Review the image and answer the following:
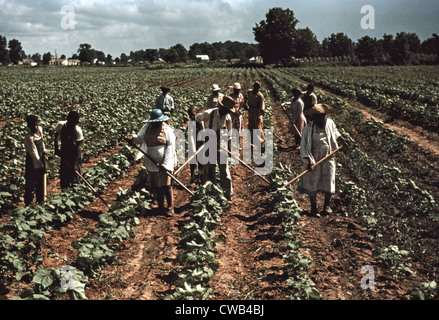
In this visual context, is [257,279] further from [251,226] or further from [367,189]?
[367,189]

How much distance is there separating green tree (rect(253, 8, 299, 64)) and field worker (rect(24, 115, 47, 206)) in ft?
234

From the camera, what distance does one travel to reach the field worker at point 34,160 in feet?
19.4

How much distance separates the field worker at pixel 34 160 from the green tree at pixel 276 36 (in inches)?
2810

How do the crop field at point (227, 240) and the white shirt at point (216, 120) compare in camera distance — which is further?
the white shirt at point (216, 120)

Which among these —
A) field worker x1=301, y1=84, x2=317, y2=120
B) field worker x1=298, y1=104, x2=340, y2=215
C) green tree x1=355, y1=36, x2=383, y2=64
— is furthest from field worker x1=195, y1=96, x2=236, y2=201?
green tree x1=355, y1=36, x2=383, y2=64

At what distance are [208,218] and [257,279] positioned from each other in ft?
4.08

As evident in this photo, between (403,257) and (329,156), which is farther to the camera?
(329,156)

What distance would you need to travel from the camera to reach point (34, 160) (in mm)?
5961

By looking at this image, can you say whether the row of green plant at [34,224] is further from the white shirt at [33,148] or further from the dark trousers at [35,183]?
the white shirt at [33,148]

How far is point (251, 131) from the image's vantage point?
10.3 metres

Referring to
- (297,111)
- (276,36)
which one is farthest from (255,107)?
(276,36)

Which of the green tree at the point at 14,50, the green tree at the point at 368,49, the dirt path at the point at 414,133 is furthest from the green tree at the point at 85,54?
the dirt path at the point at 414,133

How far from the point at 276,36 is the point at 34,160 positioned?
249 feet

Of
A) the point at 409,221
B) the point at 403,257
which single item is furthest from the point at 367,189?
the point at 403,257
